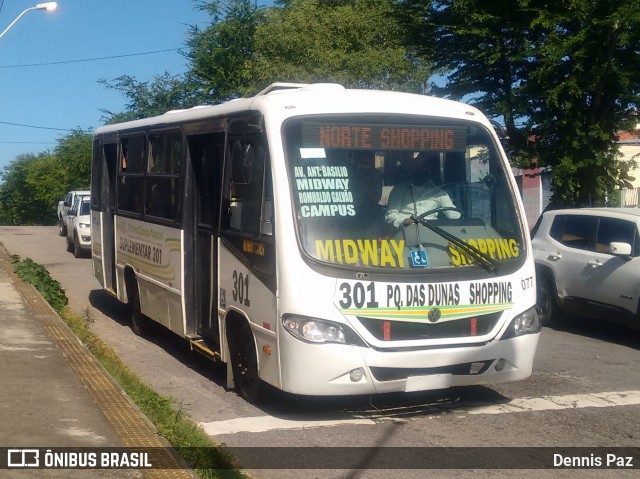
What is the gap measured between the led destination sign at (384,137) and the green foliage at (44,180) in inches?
1846

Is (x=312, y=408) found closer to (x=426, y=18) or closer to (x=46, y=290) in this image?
(x=46, y=290)

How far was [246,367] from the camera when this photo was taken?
807 centimetres

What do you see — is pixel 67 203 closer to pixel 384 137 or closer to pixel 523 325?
pixel 384 137

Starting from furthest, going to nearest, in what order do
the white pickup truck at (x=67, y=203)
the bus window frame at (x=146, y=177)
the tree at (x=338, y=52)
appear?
the white pickup truck at (x=67, y=203), the tree at (x=338, y=52), the bus window frame at (x=146, y=177)

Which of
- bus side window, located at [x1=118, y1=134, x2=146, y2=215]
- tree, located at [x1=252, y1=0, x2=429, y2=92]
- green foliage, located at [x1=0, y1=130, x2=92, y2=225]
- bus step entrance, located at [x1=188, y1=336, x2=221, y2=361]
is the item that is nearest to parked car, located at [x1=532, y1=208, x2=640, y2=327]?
bus step entrance, located at [x1=188, y1=336, x2=221, y2=361]

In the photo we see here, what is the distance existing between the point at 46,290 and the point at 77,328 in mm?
3591

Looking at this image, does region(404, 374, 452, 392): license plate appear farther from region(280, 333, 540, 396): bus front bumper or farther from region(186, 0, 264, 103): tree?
region(186, 0, 264, 103): tree

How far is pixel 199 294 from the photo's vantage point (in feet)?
31.3

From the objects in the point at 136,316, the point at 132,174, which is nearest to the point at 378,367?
the point at 136,316

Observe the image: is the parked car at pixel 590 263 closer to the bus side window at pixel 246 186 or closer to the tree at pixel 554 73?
the tree at pixel 554 73

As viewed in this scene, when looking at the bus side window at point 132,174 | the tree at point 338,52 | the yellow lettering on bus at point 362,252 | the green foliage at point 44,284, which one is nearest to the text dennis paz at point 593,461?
the yellow lettering on bus at point 362,252

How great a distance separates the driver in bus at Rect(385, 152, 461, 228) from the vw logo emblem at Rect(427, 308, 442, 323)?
0.78 m

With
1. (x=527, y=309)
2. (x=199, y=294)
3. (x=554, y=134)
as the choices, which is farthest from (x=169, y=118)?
(x=554, y=134)

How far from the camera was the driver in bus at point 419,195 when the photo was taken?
7.55 meters
